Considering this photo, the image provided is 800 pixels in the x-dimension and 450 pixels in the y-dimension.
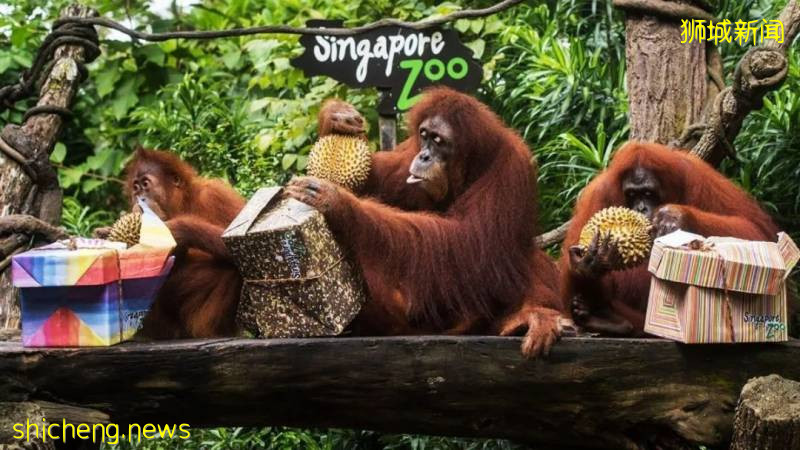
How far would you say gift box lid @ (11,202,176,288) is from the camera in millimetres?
3271

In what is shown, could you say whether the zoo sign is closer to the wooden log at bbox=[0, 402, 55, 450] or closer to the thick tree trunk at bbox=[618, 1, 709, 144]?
the thick tree trunk at bbox=[618, 1, 709, 144]

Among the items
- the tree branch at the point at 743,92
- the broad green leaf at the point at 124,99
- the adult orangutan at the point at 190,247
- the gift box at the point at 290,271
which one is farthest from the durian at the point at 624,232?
the broad green leaf at the point at 124,99

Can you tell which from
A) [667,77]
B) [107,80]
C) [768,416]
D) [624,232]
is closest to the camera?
[768,416]

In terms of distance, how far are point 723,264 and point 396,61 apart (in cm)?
160

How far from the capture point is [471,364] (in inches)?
134

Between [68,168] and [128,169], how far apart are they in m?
3.21

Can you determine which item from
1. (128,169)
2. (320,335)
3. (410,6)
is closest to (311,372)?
(320,335)

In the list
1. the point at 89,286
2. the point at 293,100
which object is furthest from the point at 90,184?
the point at 89,286

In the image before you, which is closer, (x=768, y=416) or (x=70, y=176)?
(x=768, y=416)

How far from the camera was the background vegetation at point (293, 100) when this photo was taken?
5.14m

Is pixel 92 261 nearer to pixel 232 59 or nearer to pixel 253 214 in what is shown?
pixel 253 214

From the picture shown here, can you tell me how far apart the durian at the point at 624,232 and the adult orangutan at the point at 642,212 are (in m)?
0.06

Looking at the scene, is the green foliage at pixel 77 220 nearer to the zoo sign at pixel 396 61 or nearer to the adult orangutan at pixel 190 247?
the adult orangutan at pixel 190 247

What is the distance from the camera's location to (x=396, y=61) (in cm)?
431
